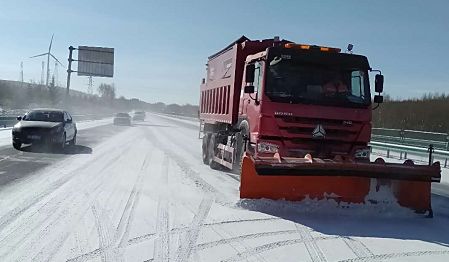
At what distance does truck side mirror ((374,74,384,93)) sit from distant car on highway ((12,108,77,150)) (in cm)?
1270

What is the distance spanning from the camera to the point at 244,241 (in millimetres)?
6516

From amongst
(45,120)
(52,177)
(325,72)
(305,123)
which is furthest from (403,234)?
(45,120)

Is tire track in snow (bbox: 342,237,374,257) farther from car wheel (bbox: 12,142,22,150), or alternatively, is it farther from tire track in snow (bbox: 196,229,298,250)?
car wheel (bbox: 12,142,22,150)

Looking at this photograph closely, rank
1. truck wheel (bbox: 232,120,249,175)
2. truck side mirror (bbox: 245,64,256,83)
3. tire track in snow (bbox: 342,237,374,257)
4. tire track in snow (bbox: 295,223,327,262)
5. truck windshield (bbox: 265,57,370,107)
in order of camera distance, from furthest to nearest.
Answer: truck wheel (bbox: 232,120,249,175)
truck side mirror (bbox: 245,64,256,83)
truck windshield (bbox: 265,57,370,107)
tire track in snow (bbox: 342,237,374,257)
tire track in snow (bbox: 295,223,327,262)

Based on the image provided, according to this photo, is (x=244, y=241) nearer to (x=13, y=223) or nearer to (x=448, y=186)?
(x=13, y=223)

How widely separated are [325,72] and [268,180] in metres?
2.83

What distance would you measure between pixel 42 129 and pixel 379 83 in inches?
510

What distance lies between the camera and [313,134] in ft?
31.5

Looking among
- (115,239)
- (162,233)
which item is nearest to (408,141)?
(162,233)

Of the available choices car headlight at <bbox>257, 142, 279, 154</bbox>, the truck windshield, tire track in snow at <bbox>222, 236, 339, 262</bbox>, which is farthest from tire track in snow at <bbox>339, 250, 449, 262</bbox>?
the truck windshield

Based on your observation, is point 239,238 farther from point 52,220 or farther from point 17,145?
point 17,145

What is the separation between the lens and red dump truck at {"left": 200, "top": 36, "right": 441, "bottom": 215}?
8.60 metres

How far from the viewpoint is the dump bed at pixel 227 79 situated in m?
12.6

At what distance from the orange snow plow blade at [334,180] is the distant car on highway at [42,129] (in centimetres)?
1226
